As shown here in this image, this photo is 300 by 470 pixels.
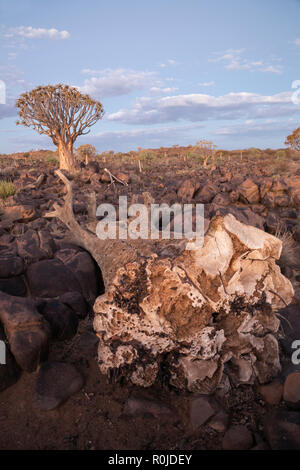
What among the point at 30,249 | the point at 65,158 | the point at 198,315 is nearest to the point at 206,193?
the point at 30,249

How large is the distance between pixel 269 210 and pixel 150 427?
8.61 m

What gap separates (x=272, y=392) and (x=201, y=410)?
598 millimetres

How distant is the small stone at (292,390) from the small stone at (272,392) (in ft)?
0.16

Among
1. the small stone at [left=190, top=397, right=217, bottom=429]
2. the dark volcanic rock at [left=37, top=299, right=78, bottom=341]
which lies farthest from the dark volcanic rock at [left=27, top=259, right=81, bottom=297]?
the small stone at [left=190, top=397, right=217, bottom=429]

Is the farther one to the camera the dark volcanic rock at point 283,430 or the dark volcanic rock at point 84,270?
the dark volcanic rock at point 84,270

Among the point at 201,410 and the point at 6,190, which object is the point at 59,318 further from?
the point at 6,190

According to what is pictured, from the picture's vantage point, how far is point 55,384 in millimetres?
2568

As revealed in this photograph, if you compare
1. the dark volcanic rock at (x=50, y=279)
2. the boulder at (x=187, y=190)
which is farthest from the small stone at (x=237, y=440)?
the boulder at (x=187, y=190)

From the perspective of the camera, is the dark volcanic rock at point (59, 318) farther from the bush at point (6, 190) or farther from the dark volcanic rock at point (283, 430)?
the bush at point (6, 190)

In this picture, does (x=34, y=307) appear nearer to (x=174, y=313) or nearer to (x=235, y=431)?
(x=174, y=313)

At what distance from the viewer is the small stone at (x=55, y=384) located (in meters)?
2.42

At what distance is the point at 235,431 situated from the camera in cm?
207

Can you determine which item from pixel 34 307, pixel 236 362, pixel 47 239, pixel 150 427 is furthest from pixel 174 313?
pixel 47 239

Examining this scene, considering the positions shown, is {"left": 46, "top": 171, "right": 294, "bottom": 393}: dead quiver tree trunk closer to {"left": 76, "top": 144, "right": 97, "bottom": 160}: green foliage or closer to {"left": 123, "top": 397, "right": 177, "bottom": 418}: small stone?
{"left": 123, "top": 397, "right": 177, "bottom": 418}: small stone
